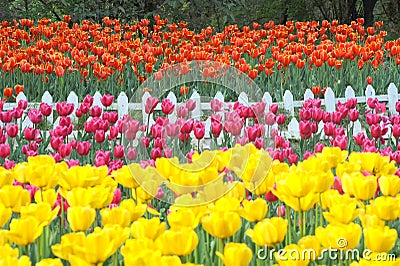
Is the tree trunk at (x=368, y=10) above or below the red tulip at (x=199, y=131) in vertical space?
above

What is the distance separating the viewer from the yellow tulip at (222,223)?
174cm

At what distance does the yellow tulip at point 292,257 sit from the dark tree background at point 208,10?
875cm

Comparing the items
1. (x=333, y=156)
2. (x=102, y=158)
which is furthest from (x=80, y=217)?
(x=102, y=158)

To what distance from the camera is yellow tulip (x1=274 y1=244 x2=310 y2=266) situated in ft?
5.32

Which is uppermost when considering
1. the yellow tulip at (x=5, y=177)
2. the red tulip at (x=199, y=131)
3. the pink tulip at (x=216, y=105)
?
the pink tulip at (x=216, y=105)

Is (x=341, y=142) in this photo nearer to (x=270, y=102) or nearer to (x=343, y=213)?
(x=343, y=213)

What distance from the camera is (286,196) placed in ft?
6.31

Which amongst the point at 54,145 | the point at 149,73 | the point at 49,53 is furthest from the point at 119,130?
the point at 49,53

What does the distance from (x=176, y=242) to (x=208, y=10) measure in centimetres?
1145

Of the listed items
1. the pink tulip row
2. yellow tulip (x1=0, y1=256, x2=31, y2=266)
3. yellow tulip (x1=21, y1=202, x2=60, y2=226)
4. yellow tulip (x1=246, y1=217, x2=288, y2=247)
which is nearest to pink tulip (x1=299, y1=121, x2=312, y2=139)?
the pink tulip row

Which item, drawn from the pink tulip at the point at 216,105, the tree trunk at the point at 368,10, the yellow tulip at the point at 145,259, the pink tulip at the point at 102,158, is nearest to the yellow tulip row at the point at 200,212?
the yellow tulip at the point at 145,259

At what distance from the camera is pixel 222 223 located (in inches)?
68.2

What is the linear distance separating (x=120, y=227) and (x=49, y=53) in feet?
18.0

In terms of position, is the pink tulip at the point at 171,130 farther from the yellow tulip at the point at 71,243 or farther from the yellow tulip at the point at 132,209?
the yellow tulip at the point at 71,243
